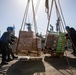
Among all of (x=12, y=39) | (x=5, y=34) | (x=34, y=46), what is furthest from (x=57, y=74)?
(x=12, y=39)

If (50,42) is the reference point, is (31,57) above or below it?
below

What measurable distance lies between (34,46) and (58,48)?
2.97m

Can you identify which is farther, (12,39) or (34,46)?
(12,39)

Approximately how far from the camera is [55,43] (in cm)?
1225

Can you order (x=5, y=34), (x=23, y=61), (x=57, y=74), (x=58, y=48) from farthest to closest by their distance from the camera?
1. (x=58, y=48)
2. (x=23, y=61)
3. (x=5, y=34)
4. (x=57, y=74)

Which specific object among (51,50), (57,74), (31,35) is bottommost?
(57,74)

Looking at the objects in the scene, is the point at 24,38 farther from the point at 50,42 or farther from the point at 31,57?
the point at 50,42

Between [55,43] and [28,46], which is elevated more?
[55,43]

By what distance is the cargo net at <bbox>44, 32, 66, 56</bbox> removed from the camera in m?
12.3

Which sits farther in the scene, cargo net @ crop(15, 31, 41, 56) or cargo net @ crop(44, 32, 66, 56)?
cargo net @ crop(44, 32, 66, 56)

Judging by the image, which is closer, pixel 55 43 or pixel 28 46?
pixel 28 46

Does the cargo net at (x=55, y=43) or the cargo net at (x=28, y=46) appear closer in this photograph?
the cargo net at (x=28, y=46)

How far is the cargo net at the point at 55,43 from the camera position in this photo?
12.3m

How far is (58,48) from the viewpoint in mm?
12289
